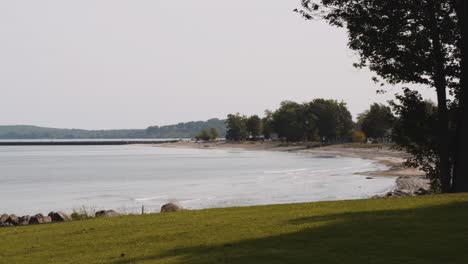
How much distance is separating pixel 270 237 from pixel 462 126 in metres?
14.8

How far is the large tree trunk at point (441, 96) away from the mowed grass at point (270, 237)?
23.2 feet

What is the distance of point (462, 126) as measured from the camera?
26.8m

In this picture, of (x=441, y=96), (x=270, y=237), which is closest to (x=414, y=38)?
(x=441, y=96)

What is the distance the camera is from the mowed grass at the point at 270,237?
42.5 ft

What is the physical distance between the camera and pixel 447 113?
29.2 m

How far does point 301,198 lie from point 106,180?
121 feet

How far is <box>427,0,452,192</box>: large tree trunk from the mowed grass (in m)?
7.07

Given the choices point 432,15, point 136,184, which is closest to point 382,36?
point 432,15

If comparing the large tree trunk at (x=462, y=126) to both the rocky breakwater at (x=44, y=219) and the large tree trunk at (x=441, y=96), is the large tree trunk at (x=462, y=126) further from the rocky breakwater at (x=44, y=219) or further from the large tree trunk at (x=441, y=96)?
the rocky breakwater at (x=44, y=219)

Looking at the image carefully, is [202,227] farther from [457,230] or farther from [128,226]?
[457,230]

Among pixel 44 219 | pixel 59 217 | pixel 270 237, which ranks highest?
pixel 270 237

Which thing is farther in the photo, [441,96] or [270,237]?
[441,96]

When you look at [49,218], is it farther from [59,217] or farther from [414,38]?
[414,38]

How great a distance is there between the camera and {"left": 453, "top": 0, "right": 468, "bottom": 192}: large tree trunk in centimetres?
2616
